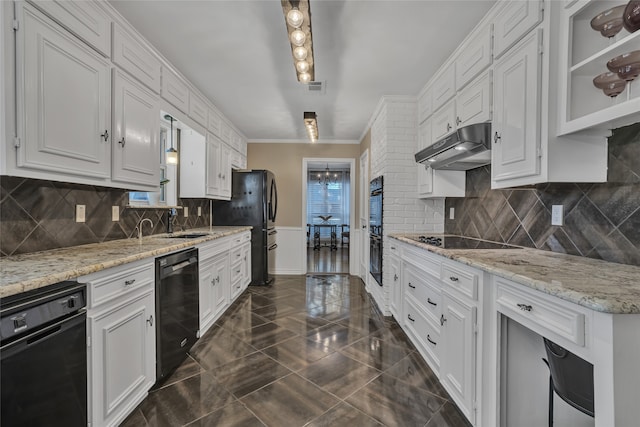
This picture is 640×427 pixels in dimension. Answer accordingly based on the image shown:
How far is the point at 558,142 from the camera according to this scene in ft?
4.80

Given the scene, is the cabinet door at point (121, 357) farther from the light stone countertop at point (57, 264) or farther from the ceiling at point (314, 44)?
the ceiling at point (314, 44)

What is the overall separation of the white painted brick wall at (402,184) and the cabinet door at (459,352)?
1.37 m

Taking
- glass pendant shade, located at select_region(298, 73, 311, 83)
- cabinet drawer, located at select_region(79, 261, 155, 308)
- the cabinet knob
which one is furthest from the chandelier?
cabinet drawer, located at select_region(79, 261, 155, 308)

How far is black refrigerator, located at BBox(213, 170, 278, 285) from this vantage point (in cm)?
438

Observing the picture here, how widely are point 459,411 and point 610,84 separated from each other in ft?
6.20

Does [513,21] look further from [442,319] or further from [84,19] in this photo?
[84,19]

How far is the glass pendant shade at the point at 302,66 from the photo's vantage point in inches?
85.5

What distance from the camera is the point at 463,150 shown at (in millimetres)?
2135

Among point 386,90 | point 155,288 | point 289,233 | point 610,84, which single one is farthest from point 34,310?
point 289,233

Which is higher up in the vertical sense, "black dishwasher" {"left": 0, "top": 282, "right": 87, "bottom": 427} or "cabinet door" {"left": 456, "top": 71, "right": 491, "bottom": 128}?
"cabinet door" {"left": 456, "top": 71, "right": 491, "bottom": 128}

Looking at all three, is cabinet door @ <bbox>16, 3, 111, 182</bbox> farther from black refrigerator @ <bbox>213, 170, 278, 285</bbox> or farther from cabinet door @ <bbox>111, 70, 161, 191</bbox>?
black refrigerator @ <bbox>213, 170, 278, 285</bbox>

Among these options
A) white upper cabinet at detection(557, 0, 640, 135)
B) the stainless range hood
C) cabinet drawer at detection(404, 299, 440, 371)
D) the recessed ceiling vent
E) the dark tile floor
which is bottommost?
the dark tile floor

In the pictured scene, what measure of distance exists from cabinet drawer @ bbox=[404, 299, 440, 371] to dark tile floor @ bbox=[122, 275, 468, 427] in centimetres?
12

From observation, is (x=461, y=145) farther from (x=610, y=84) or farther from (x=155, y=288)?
(x=155, y=288)
